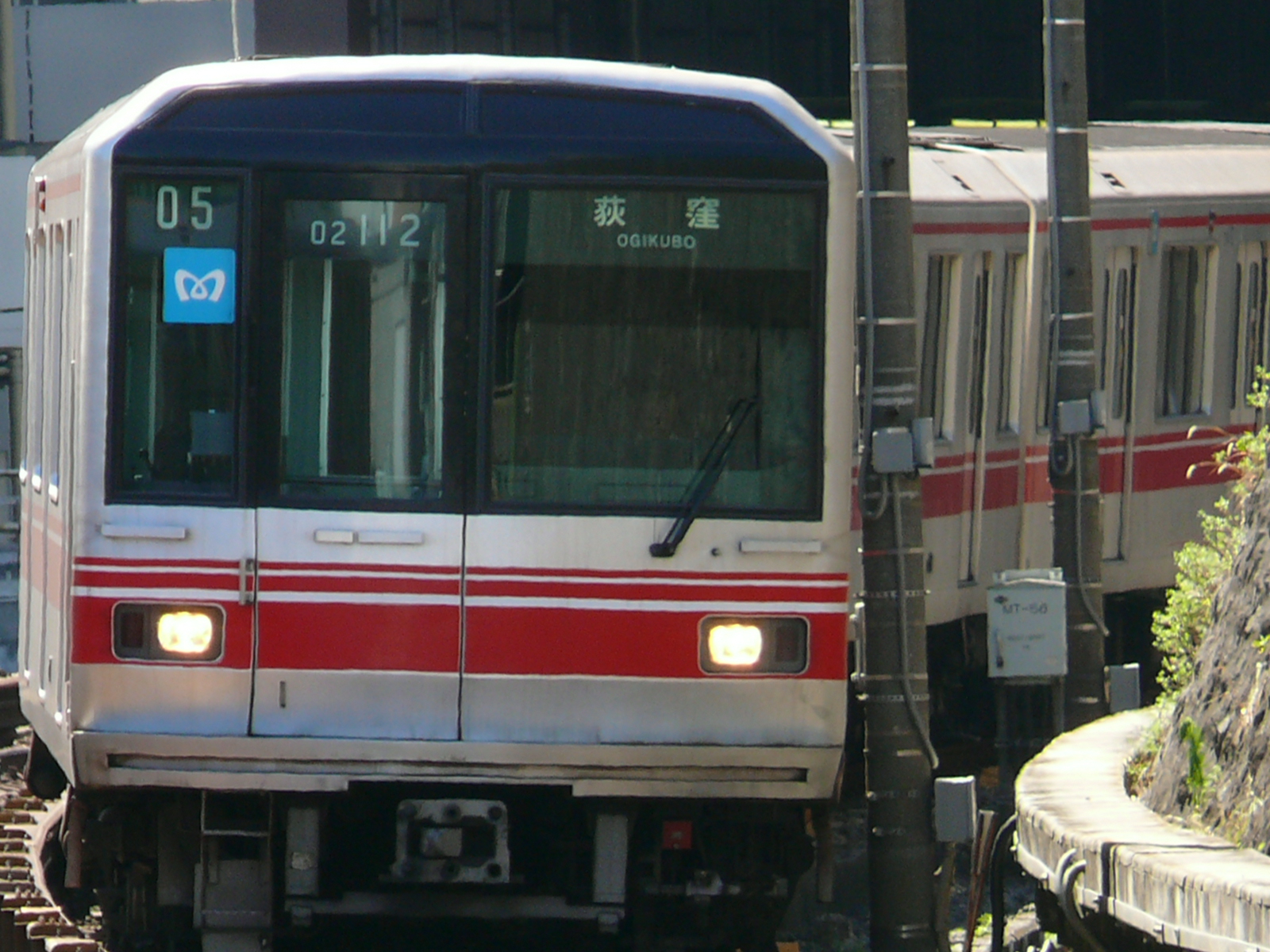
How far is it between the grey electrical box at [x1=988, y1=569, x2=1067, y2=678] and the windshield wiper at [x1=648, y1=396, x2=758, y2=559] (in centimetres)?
285

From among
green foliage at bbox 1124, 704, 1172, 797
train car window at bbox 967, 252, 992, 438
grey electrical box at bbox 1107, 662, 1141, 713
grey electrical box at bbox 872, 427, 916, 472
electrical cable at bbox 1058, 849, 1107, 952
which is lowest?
grey electrical box at bbox 1107, 662, 1141, 713

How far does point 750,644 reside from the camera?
7.62m

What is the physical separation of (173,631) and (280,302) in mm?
992

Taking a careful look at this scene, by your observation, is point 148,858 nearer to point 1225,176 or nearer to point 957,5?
point 1225,176

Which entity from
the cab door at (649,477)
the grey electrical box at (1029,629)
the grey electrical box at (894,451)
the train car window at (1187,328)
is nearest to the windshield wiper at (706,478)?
the cab door at (649,477)

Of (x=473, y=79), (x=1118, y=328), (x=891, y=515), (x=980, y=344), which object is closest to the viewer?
(x=473, y=79)

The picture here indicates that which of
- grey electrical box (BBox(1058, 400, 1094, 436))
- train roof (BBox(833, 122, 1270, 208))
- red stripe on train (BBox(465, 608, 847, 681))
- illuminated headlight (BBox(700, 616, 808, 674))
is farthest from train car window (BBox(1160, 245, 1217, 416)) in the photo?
red stripe on train (BBox(465, 608, 847, 681))

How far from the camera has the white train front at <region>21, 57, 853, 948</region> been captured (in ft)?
24.8

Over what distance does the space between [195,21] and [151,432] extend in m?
22.6

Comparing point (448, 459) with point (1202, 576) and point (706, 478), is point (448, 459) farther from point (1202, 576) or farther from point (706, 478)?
point (1202, 576)

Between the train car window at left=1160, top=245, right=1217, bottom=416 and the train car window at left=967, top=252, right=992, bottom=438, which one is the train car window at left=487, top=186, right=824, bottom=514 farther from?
the train car window at left=1160, top=245, right=1217, bottom=416

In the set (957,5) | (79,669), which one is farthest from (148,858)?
(957,5)

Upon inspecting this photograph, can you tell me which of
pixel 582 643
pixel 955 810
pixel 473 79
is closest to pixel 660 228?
pixel 473 79

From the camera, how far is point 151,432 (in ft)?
25.1
